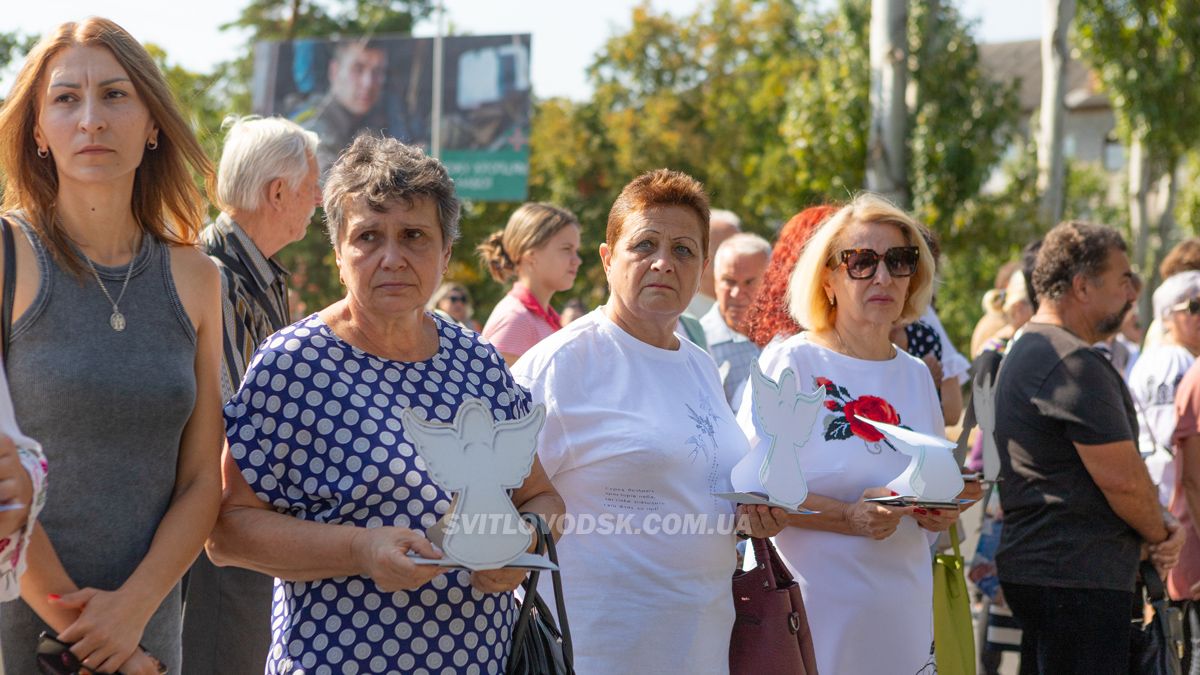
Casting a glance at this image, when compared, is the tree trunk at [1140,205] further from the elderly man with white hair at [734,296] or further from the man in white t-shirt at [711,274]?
the elderly man with white hair at [734,296]

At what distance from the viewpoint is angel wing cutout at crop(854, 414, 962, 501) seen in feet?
11.3

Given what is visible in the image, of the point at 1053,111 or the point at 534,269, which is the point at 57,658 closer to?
the point at 534,269

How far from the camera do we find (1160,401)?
627 cm

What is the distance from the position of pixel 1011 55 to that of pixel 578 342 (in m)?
80.2

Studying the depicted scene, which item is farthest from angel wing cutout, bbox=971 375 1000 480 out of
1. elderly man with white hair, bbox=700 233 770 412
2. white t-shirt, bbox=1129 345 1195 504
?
white t-shirt, bbox=1129 345 1195 504

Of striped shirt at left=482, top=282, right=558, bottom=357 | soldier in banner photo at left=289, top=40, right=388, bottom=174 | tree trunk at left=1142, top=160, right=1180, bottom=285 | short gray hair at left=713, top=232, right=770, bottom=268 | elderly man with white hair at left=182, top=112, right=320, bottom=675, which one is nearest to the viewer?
elderly man with white hair at left=182, top=112, right=320, bottom=675

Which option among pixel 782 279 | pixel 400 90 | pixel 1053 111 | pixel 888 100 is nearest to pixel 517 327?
pixel 782 279

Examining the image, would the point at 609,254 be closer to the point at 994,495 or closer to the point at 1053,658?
the point at 1053,658

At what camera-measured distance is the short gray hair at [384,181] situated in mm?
2639

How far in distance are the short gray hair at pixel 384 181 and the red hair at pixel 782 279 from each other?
1813mm

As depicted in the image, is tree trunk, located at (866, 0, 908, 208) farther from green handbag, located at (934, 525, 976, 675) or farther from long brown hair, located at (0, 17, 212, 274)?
long brown hair, located at (0, 17, 212, 274)

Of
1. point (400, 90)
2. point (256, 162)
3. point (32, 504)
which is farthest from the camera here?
point (400, 90)

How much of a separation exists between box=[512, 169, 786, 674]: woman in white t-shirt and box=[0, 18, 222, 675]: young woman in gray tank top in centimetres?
95

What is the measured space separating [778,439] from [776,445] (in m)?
0.02
